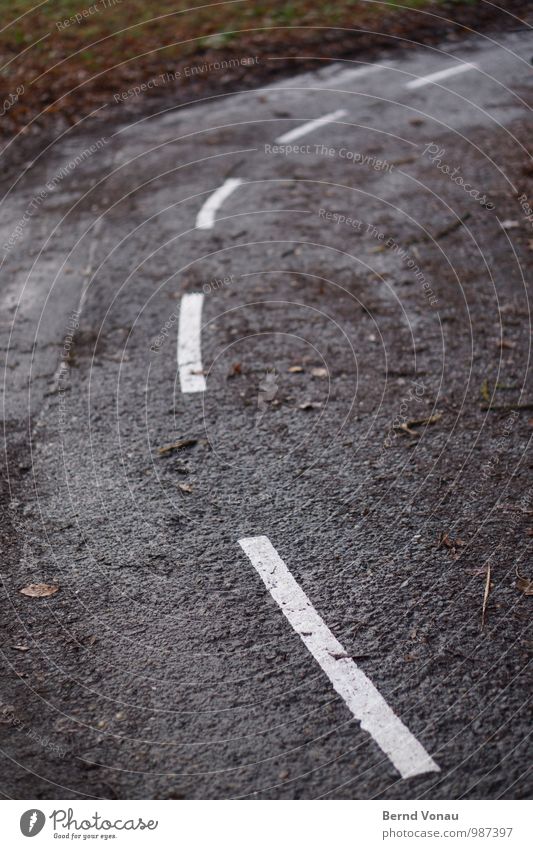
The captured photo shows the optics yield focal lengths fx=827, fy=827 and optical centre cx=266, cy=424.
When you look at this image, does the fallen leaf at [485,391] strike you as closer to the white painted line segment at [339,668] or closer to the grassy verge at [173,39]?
the white painted line segment at [339,668]

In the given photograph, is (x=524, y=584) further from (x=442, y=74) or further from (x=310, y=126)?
(x=442, y=74)

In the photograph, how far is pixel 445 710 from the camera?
3354mm

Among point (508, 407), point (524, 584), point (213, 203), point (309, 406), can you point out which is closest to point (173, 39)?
point (213, 203)

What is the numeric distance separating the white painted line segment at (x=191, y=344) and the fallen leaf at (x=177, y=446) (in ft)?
2.04

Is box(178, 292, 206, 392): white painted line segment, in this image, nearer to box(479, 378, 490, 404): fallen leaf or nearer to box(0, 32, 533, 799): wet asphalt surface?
box(0, 32, 533, 799): wet asphalt surface

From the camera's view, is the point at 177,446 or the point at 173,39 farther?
the point at 173,39

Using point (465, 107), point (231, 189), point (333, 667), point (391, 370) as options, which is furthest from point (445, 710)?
point (465, 107)

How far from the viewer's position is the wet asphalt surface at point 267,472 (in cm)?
333

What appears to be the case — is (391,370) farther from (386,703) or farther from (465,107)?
(465,107)
